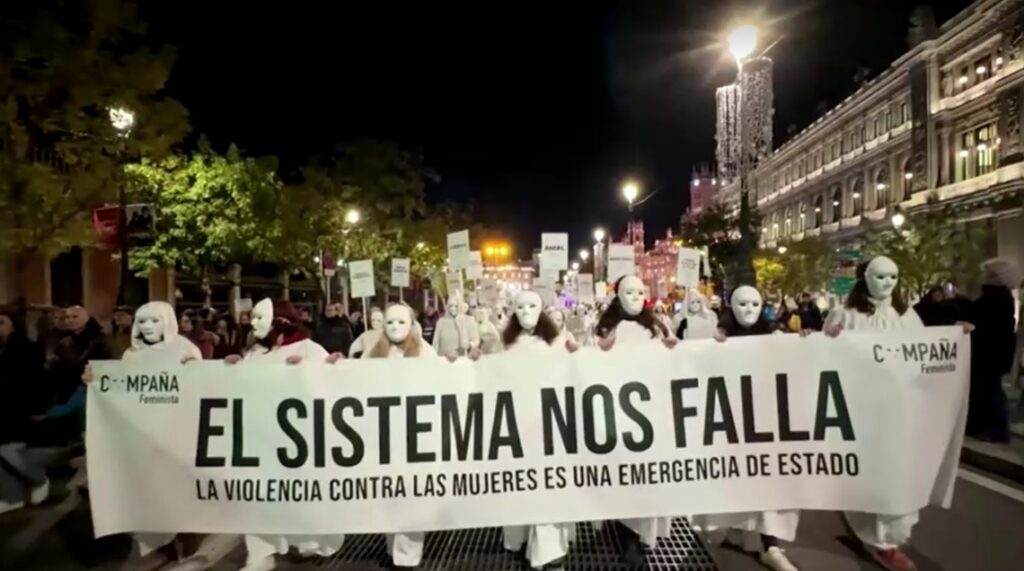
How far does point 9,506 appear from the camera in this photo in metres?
8.42

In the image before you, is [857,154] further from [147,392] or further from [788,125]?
[147,392]

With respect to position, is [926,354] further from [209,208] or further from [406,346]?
[209,208]

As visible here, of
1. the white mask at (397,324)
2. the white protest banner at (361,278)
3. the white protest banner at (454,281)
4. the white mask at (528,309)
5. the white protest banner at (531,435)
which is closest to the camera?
the white protest banner at (531,435)

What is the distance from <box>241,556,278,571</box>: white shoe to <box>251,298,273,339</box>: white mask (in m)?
1.50

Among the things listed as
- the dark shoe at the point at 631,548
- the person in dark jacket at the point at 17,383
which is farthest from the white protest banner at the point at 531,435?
the person in dark jacket at the point at 17,383

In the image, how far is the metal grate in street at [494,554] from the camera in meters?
6.35

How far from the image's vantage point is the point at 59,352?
9.75 metres

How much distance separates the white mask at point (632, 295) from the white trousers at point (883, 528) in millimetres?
1962

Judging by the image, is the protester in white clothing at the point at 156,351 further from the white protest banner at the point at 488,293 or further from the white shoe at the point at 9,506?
the white protest banner at the point at 488,293

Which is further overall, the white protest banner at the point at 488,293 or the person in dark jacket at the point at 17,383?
the white protest banner at the point at 488,293

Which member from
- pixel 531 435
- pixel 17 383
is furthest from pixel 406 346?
pixel 17 383

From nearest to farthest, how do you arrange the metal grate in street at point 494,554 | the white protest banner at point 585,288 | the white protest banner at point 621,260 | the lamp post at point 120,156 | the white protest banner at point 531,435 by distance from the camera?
the white protest banner at point 531,435 < the metal grate in street at point 494,554 < the white protest banner at point 621,260 < the lamp post at point 120,156 < the white protest banner at point 585,288

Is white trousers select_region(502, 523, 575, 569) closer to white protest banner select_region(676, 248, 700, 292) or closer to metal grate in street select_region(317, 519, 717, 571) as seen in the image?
metal grate in street select_region(317, 519, 717, 571)

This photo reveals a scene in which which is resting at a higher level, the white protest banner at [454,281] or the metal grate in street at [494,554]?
the white protest banner at [454,281]
